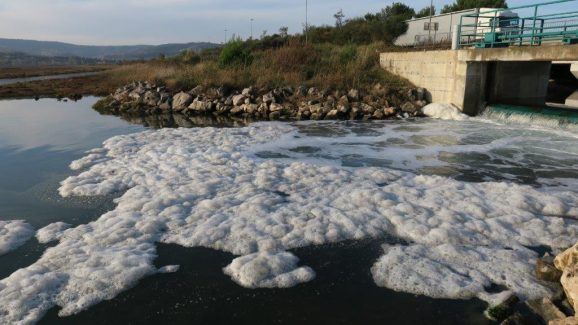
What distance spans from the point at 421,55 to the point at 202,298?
17216 mm

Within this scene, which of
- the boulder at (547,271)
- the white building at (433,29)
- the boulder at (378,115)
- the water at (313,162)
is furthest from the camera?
the white building at (433,29)

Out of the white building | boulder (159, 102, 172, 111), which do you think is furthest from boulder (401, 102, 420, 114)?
boulder (159, 102, 172, 111)

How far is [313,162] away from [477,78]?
10216 millimetres

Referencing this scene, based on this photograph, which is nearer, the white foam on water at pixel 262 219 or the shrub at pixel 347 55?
the white foam on water at pixel 262 219

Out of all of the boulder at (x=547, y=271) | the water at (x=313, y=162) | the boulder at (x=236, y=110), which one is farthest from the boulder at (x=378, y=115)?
the boulder at (x=547, y=271)

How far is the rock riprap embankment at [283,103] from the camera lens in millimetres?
17938

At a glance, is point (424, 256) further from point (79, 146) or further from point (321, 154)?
point (79, 146)

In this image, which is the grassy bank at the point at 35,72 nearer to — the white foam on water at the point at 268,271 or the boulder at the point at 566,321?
the white foam on water at the point at 268,271

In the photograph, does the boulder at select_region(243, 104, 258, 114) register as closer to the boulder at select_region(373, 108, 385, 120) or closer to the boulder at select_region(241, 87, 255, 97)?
the boulder at select_region(241, 87, 255, 97)

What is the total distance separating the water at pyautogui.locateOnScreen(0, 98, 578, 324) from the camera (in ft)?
14.7

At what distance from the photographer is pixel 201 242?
6004mm

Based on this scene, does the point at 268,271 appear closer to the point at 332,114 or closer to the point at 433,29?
the point at 332,114

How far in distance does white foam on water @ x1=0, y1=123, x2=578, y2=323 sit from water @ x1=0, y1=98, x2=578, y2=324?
0.26m

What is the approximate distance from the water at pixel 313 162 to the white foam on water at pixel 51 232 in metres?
0.21
